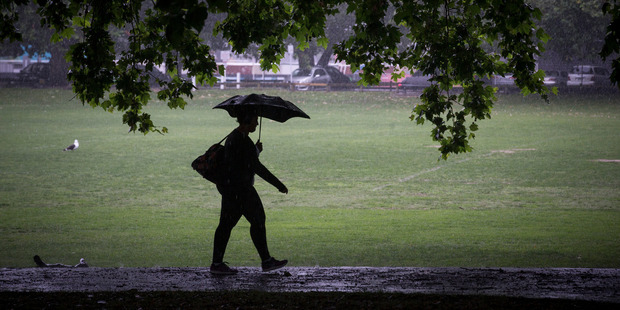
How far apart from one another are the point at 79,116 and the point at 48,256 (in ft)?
86.9

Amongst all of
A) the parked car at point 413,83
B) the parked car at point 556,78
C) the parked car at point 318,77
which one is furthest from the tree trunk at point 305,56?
the parked car at point 556,78

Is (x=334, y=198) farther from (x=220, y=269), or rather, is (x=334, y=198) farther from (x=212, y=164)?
(x=212, y=164)

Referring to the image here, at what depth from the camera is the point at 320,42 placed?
9516 mm

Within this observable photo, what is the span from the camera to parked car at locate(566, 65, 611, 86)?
51.2 metres

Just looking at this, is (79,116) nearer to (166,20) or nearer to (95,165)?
(95,165)

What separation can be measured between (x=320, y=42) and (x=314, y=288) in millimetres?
3382

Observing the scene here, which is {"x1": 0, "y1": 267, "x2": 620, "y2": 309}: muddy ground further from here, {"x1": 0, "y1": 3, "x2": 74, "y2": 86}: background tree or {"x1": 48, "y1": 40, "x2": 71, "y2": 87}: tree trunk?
{"x1": 48, "y1": 40, "x2": 71, "y2": 87}: tree trunk

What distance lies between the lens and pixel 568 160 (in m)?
21.1

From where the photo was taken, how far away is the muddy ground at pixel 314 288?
21.7 feet

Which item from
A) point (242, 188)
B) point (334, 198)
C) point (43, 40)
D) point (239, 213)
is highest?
point (43, 40)

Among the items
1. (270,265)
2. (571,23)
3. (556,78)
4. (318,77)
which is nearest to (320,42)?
(270,265)

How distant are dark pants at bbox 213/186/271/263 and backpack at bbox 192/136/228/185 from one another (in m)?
0.19

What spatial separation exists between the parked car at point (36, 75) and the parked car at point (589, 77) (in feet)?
113

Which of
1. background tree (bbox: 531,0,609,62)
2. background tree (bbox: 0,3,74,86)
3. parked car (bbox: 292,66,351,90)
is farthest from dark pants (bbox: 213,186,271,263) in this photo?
parked car (bbox: 292,66,351,90)
